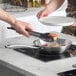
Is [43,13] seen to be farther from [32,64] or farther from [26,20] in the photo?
[26,20]

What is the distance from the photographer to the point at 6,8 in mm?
2783

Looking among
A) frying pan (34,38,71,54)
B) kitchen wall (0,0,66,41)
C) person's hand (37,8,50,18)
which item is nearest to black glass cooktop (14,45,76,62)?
frying pan (34,38,71,54)

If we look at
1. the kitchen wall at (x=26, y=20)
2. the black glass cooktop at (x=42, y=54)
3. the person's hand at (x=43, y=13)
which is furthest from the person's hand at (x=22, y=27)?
the kitchen wall at (x=26, y=20)

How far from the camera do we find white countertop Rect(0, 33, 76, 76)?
1.25 metres

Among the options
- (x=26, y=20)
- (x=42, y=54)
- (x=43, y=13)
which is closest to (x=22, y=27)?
(x=42, y=54)

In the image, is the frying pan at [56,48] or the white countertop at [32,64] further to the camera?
the frying pan at [56,48]

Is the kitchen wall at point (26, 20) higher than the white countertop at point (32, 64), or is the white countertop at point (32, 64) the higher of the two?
the white countertop at point (32, 64)

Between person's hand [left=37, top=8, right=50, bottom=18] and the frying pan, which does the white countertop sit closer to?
the frying pan

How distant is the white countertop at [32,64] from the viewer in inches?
49.2

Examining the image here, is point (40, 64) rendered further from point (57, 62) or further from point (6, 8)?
point (6, 8)

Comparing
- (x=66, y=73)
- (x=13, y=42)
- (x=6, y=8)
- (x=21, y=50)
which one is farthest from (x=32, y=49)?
(x=6, y=8)

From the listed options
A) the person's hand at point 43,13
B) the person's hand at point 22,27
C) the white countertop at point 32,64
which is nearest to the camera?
the white countertop at point 32,64

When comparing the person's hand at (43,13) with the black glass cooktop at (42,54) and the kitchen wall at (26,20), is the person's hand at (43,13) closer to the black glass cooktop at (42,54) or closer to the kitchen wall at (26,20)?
the black glass cooktop at (42,54)

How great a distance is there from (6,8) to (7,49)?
127 cm
